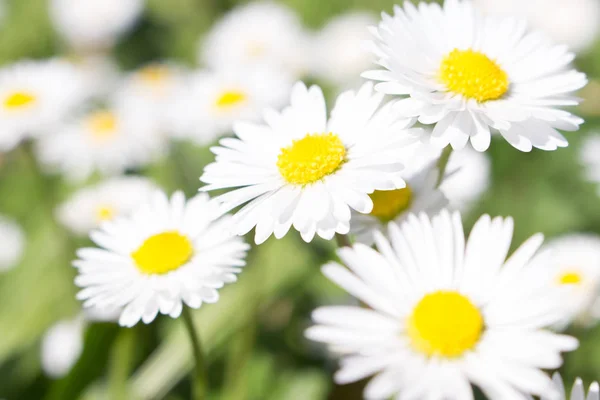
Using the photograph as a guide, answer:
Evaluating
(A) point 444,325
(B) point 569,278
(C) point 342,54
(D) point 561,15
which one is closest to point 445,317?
(A) point 444,325

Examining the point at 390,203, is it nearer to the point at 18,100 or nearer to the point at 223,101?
the point at 223,101

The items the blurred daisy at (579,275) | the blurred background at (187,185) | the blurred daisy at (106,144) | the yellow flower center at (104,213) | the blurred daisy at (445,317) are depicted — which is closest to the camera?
the blurred daisy at (445,317)

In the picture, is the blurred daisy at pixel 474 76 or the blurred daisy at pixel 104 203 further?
the blurred daisy at pixel 104 203

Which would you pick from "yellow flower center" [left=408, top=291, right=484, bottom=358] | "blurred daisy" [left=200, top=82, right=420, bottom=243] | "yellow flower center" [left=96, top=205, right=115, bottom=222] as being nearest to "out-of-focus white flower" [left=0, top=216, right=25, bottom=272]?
"yellow flower center" [left=96, top=205, right=115, bottom=222]

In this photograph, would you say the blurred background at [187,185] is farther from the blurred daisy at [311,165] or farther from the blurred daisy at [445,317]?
the blurred daisy at [445,317]

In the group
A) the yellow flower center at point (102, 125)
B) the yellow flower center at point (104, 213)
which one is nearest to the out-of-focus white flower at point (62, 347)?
the yellow flower center at point (104, 213)

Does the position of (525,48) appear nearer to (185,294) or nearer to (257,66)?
(185,294)

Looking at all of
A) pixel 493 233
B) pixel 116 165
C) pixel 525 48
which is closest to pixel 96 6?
pixel 116 165

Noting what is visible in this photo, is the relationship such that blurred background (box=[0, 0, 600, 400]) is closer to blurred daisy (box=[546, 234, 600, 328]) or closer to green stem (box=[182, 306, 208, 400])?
blurred daisy (box=[546, 234, 600, 328])
